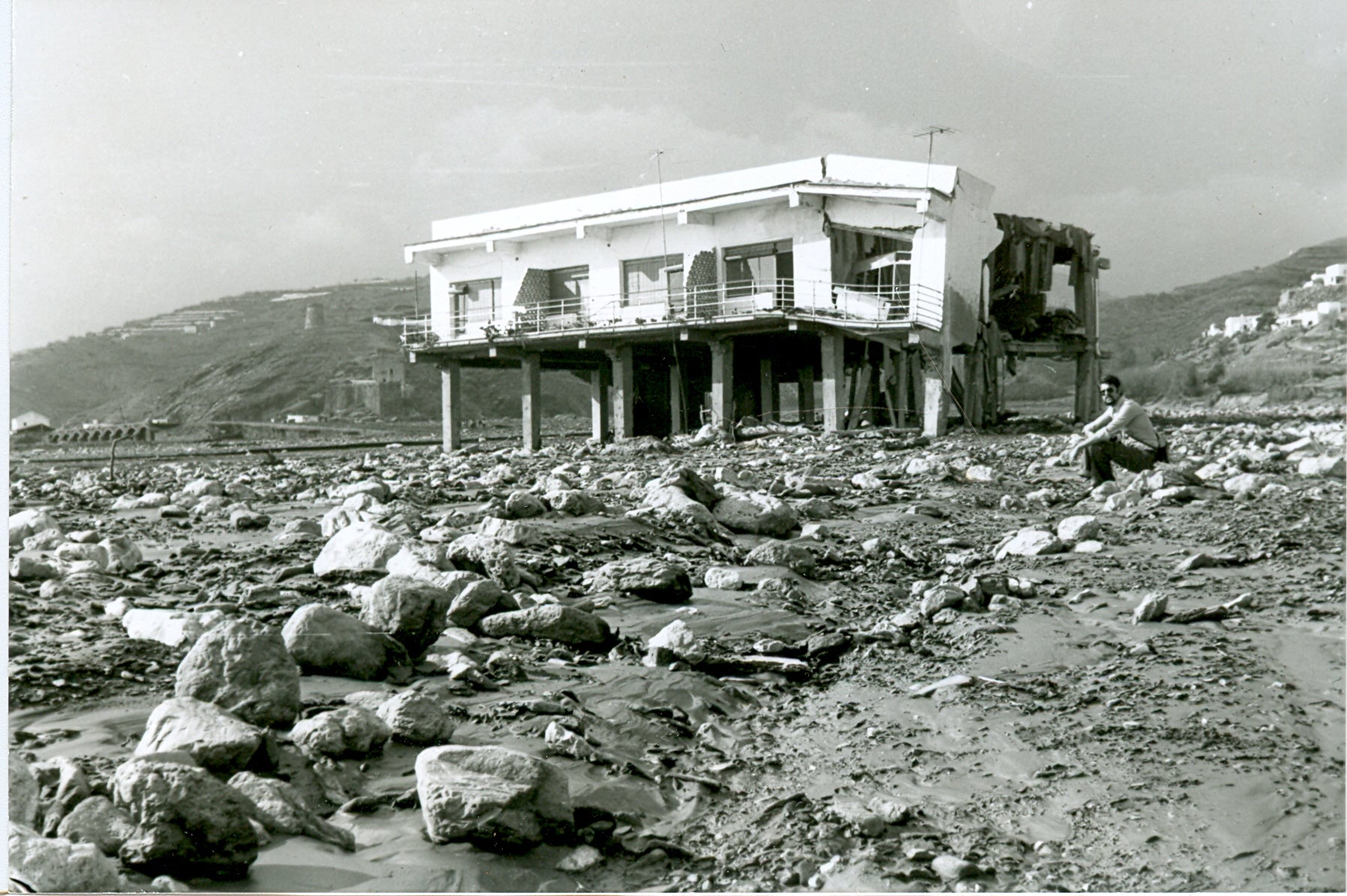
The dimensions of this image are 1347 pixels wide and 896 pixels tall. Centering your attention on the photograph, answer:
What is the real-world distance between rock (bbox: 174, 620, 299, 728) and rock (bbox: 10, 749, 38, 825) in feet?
1.89

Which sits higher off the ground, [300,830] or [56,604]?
[56,604]

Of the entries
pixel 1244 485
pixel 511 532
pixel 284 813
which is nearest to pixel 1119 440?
pixel 1244 485

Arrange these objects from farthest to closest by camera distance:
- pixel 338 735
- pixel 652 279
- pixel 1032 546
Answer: pixel 652 279
pixel 1032 546
pixel 338 735

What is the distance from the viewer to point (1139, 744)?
12.6ft

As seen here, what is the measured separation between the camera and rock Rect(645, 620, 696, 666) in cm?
476

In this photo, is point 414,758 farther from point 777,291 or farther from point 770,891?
point 777,291

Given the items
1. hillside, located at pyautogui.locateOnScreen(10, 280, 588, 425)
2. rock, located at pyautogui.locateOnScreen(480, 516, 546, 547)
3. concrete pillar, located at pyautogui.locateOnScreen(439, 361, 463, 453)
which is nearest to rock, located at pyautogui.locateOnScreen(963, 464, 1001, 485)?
rock, located at pyautogui.locateOnScreen(480, 516, 546, 547)

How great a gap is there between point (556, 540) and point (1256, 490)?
553cm

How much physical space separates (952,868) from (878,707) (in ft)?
4.37

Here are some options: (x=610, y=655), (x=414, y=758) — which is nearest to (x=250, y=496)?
(x=610, y=655)

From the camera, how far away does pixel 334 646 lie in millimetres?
4242

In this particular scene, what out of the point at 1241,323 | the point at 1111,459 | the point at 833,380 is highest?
the point at 1241,323

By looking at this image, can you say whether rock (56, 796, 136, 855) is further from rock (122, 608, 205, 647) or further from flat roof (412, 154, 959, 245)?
flat roof (412, 154, 959, 245)

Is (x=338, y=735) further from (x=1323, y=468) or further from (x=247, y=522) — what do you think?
(x=1323, y=468)
